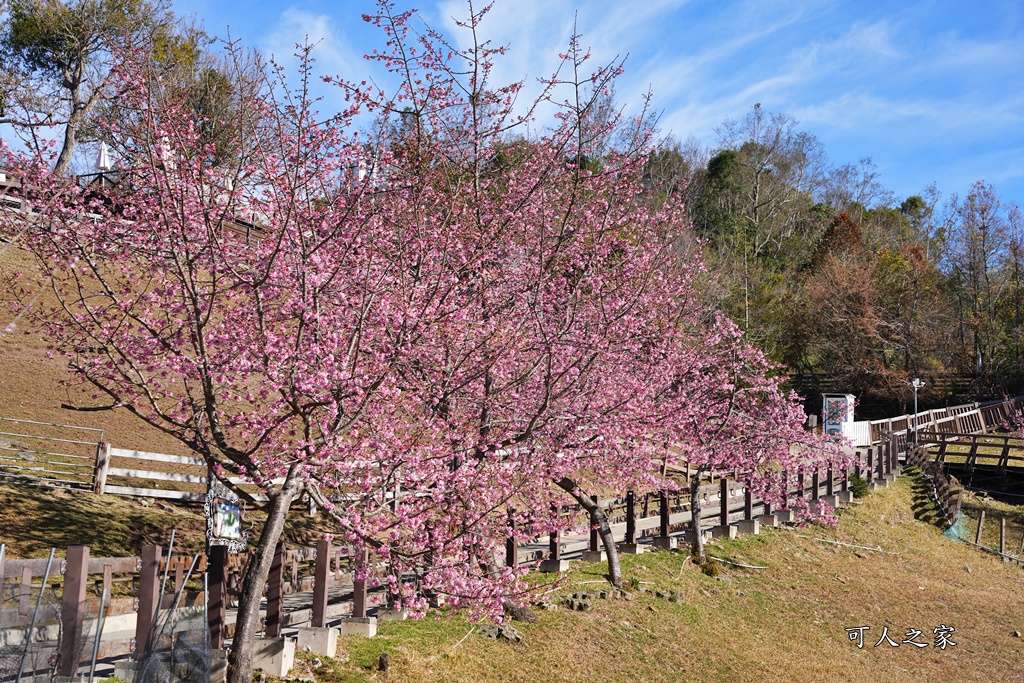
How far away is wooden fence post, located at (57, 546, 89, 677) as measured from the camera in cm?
673

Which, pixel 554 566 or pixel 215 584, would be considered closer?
pixel 215 584

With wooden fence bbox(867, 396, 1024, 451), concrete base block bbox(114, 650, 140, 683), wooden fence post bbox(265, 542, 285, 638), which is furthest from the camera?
wooden fence bbox(867, 396, 1024, 451)

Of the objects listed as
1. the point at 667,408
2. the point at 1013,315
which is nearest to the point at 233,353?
the point at 667,408

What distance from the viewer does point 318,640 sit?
9.48 m

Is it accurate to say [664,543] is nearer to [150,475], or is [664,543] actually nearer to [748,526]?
[748,526]

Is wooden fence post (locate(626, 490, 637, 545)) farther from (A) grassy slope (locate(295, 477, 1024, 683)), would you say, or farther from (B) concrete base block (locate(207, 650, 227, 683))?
(B) concrete base block (locate(207, 650, 227, 683))

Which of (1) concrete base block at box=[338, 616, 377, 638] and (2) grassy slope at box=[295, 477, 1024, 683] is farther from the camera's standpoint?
(2) grassy slope at box=[295, 477, 1024, 683]

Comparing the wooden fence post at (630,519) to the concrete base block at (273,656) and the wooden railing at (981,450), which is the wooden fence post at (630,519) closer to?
the concrete base block at (273,656)

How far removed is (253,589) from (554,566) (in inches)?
322

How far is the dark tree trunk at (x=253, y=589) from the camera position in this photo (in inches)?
303

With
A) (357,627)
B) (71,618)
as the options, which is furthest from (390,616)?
(71,618)

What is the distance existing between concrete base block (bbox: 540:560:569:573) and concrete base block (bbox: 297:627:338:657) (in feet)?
20.3

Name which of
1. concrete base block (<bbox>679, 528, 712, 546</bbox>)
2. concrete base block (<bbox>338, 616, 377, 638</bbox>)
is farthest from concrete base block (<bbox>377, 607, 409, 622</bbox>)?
concrete base block (<bbox>679, 528, 712, 546</bbox>)

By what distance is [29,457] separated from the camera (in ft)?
62.4
